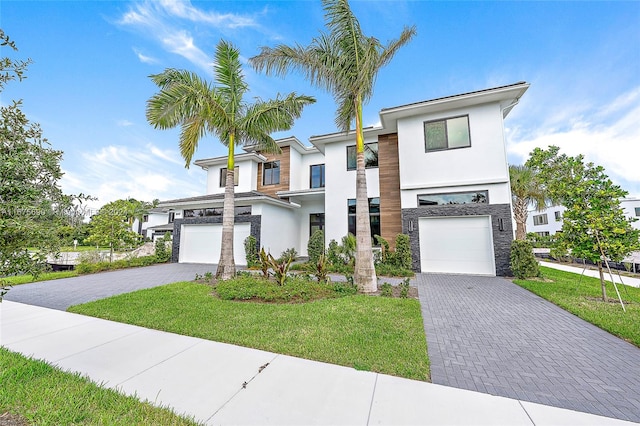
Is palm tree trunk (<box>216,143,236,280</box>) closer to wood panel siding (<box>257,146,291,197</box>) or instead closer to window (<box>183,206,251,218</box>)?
window (<box>183,206,251,218</box>)

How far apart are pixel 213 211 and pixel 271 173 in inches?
182

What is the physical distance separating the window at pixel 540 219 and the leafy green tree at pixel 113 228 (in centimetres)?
4689

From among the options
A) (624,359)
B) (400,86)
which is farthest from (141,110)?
(624,359)

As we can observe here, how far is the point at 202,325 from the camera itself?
179 inches

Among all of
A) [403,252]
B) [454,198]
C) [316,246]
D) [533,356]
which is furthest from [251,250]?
[533,356]

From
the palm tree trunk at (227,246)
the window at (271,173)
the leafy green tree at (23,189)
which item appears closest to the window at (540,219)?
the window at (271,173)

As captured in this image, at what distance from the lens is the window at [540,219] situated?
33.8 meters

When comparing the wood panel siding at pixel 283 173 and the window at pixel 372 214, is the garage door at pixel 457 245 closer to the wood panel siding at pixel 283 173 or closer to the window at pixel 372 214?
the window at pixel 372 214

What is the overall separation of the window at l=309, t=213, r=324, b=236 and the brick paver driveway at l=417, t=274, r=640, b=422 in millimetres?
10479

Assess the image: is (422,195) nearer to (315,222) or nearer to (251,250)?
(315,222)

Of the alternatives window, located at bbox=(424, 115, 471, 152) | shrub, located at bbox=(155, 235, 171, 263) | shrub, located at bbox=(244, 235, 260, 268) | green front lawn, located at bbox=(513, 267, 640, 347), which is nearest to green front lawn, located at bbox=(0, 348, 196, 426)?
green front lawn, located at bbox=(513, 267, 640, 347)

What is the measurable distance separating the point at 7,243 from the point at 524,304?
918cm

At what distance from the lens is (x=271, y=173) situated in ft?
54.8

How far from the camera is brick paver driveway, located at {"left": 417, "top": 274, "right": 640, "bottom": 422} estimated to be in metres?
2.59
